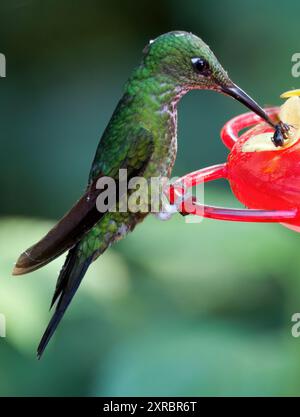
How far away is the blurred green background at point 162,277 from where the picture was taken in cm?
437

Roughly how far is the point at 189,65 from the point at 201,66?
0.05m

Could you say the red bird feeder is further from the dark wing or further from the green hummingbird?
the dark wing

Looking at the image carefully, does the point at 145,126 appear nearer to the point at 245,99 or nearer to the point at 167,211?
the point at 167,211

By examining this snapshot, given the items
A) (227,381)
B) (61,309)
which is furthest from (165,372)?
(61,309)

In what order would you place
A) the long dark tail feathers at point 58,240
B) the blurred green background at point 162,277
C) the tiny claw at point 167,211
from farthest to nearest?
the blurred green background at point 162,277 < the tiny claw at point 167,211 < the long dark tail feathers at point 58,240

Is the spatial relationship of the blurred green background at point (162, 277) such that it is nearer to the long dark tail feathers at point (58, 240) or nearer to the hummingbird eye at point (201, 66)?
the long dark tail feathers at point (58, 240)

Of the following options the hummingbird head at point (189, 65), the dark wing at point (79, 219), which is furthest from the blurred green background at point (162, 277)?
the hummingbird head at point (189, 65)

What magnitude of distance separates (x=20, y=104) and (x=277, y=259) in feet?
7.71

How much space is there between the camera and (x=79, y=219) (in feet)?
9.20

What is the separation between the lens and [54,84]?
6227mm

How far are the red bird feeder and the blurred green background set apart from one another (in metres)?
1.61

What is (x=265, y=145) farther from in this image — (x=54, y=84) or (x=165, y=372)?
(x=54, y=84)

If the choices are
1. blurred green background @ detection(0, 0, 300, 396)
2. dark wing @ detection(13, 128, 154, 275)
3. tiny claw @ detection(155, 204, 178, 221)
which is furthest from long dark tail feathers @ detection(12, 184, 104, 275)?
blurred green background @ detection(0, 0, 300, 396)

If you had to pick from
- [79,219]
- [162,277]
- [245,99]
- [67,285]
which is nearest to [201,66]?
[245,99]
